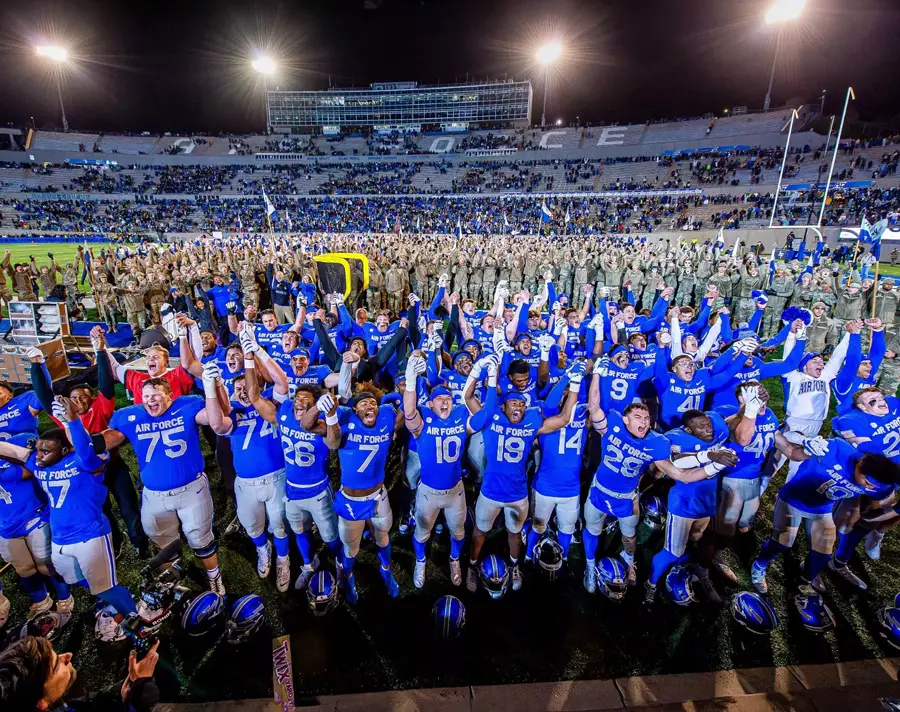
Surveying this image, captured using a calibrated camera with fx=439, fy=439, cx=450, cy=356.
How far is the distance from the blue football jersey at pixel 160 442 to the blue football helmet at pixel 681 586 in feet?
15.3

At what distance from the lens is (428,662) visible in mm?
3602

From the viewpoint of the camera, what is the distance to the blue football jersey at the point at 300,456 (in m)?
4.00

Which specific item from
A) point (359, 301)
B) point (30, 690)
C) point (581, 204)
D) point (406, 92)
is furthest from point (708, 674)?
point (406, 92)

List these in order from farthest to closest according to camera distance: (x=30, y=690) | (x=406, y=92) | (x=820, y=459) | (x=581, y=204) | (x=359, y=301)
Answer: (x=406, y=92) < (x=581, y=204) < (x=359, y=301) < (x=820, y=459) < (x=30, y=690)

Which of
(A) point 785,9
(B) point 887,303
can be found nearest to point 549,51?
(A) point 785,9

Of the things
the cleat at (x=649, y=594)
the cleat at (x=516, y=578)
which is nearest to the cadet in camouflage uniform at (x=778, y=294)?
the cleat at (x=649, y=594)

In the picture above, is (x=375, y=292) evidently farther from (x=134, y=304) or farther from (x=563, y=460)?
(x=563, y=460)

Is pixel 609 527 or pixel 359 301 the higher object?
pixel 359 301

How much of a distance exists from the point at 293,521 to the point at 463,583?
1809mm

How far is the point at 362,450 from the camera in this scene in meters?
4.00

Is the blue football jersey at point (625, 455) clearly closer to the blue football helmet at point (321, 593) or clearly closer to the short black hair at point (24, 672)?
the blue football helmet at point (321, 593)

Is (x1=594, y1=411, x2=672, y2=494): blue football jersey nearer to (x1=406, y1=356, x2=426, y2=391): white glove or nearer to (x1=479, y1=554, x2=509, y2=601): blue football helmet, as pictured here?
(x1=479, y1=554, x2=509, y2=601): blue football helmet

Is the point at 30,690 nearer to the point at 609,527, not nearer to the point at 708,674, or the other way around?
the point at 708,674

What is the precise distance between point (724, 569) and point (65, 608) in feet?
20.9
